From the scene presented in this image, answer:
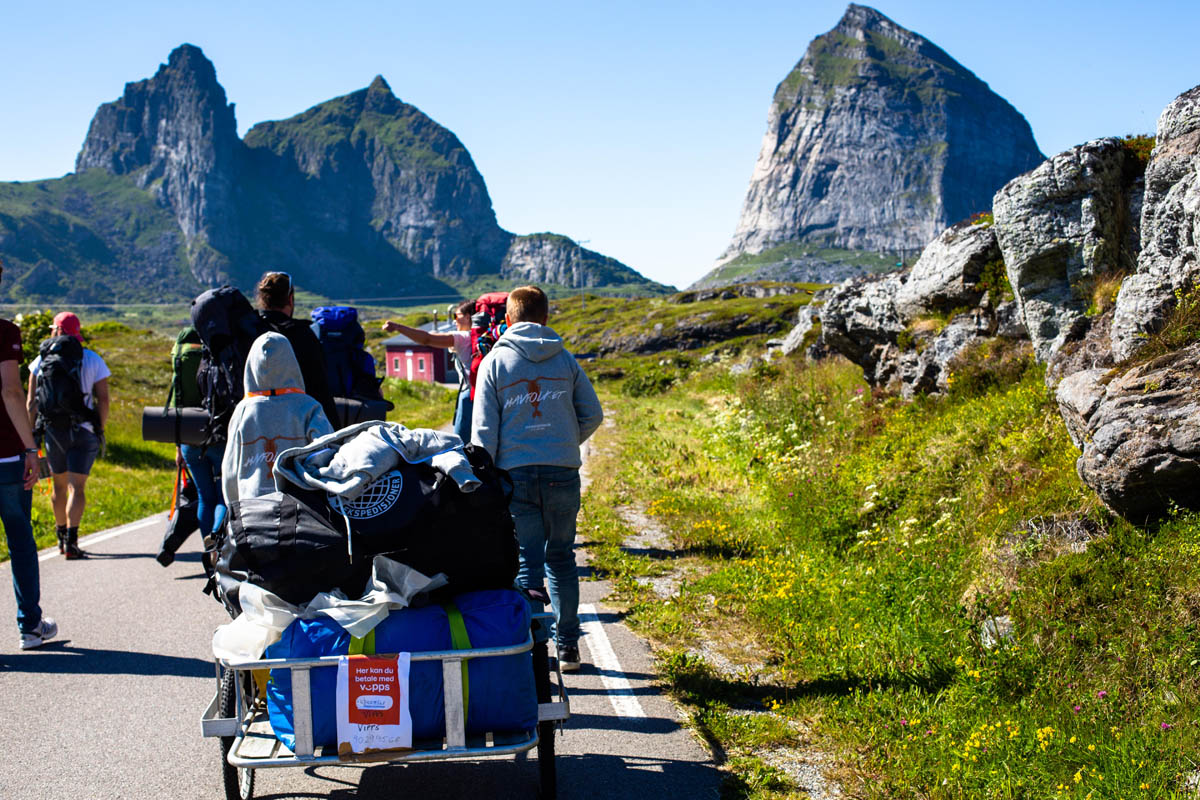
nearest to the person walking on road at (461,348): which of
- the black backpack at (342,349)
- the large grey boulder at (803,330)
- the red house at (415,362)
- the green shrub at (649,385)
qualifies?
the black backpack at (342,349)

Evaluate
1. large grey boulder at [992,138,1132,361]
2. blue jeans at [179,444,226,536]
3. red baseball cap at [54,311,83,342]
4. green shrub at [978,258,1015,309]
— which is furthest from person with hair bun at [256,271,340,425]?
green shrub at [978,258,1015,309]

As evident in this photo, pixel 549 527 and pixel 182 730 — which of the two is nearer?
pixel 182 730

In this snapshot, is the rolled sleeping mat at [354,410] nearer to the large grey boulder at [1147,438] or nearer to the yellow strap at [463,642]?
the yellow strap at [463,642]

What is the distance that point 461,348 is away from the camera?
7.29 metres

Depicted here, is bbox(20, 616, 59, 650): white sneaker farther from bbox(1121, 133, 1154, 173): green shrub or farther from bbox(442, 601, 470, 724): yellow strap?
bbox(1121, 133, 1154, 173): green shrub

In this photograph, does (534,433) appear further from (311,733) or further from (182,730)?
(182,730)

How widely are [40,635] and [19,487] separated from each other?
106 cm

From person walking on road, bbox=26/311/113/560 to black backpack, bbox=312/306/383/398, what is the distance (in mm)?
3639

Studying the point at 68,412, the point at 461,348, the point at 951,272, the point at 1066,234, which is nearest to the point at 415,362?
the point at 951,272

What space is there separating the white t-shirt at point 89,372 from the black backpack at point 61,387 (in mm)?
35

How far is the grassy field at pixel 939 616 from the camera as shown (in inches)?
156

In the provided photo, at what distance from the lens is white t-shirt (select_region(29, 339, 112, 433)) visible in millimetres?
8656

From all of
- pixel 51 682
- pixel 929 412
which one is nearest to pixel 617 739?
pixel 51 682

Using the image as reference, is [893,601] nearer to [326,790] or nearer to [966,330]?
[326,790]
